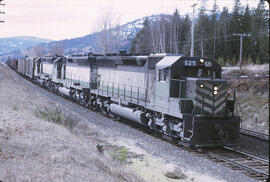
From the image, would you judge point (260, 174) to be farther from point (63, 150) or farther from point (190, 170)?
point (63, 150)

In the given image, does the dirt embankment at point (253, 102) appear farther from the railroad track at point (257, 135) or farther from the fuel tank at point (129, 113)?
the fuel tank at point (129, 113)

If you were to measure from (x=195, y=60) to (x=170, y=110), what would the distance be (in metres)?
2.19

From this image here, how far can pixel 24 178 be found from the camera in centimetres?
542

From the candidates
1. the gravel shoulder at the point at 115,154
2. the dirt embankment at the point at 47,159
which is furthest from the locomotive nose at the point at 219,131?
the dirt embankment at the point at 47,159

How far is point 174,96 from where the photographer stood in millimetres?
11703

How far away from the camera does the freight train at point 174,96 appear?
10742 millimetres

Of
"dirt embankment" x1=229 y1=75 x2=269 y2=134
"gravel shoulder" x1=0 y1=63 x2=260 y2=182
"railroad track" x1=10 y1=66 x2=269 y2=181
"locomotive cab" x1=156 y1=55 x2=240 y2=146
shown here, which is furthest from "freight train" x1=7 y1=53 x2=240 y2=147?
"dirt embankment" x1=229 y1=75 x2=269 y2=134

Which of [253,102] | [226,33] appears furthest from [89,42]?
[253,102]

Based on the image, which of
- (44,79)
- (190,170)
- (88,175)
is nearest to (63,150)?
(88,175)

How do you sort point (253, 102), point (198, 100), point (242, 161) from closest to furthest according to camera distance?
point (242, 161)
point (198, 100)
point (253, 102)

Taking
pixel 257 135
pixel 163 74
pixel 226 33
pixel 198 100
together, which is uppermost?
pixel 226 33

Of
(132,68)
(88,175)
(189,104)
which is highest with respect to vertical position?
(132,68)

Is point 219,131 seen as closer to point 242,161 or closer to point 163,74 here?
point 242,161

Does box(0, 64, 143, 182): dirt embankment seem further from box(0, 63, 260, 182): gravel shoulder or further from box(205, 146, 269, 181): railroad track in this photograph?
box(205, 146, 269, 181): railroad track
